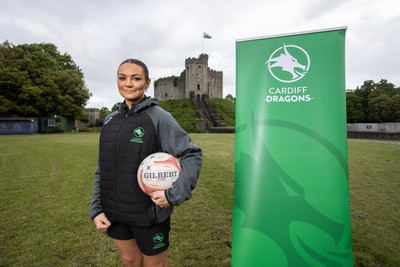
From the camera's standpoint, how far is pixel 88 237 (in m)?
3.75

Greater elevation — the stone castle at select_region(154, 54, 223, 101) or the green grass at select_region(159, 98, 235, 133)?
the stone castle at select_region(154, 54, 223, 101)

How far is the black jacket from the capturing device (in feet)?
6.35

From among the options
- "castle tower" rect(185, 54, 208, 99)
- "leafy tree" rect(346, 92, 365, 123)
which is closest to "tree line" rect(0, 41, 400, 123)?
"leafy tree" rect(346, 92, 365, 123)

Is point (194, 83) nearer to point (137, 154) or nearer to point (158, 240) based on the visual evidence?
point (137, 154)

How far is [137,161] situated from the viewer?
196cm

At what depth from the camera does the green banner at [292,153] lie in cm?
221

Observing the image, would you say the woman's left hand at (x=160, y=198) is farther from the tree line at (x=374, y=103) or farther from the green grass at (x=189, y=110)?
the tree line at (x=374, y=103)

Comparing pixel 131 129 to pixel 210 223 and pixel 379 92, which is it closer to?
pixel 210 223

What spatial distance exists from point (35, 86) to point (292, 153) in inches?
1597

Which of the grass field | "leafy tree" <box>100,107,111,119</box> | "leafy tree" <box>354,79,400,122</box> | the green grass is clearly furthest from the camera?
"leafy tree" <box>100,107,111,119</box>

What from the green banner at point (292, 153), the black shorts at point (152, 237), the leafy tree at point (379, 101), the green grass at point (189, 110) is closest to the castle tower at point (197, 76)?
the green grass at point (189, 110)

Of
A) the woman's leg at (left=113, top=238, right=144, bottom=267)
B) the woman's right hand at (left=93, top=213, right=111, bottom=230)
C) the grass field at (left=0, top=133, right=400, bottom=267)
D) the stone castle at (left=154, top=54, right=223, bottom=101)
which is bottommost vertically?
the grass field at (left=0, top=133, right=400, bottom=267)

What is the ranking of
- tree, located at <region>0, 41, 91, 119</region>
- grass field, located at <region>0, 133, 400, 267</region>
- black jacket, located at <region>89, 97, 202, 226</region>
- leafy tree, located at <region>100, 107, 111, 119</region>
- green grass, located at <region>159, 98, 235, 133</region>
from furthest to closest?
leafy tree, located at <region>100, 107, 111, 119</region>
green grass, located at <region>159, 98, 235, 133</region>
tree, located at <region>0, 41, 91, 119</region>
grass field, located at <region>0, 133, 400, 267</region>
black jacket, located at <region>89, 97, 202, 226</region>

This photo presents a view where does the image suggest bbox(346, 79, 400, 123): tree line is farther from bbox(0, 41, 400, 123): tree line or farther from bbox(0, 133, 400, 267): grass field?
bbox(0, 133, 400, 267): grass field
